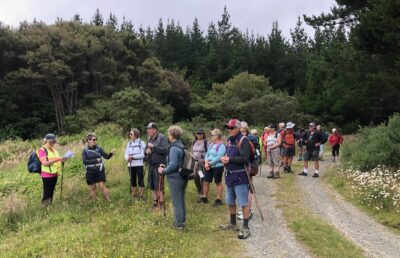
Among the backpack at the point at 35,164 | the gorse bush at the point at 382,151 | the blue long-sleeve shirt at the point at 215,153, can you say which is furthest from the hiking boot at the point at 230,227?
the gorse bush at the point at 382,151

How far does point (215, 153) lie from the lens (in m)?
9.77

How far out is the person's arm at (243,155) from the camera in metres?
7.42

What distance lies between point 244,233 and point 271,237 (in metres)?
0.57

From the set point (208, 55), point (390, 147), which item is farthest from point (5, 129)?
point (208, 55)

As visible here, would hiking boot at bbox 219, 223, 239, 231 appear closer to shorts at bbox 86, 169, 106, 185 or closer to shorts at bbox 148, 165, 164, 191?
shorts at bbox 148, 165, 164, 191

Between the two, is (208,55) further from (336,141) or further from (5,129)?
(336,141)

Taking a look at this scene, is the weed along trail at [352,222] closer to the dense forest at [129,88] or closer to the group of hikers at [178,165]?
the group of hikers at [178,165]

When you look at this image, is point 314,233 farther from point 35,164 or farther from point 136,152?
point 35,164

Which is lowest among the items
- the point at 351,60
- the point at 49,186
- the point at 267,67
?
the point at 49,186

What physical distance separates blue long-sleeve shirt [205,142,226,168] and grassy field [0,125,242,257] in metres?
1.18

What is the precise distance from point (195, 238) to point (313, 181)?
814cm

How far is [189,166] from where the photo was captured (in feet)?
25.4

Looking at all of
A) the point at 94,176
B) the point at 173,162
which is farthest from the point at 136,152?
the point at 173,162

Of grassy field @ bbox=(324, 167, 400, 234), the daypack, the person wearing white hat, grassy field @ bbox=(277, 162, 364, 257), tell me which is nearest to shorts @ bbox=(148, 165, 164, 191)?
grassy field @ bbox=(277, 162, 364, 257)
